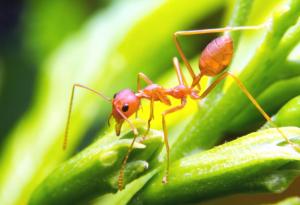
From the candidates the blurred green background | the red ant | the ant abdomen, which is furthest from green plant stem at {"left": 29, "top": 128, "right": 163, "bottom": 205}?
the blurred green background

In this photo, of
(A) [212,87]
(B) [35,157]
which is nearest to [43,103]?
(B) [35,157]

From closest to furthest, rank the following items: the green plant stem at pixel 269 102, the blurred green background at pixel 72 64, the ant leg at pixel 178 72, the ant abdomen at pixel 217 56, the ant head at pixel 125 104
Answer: the green plant stem at pixel 269 102 → the ant abdomen at pixel 217 56 → the ant head at pixel 125 104 → the ant leg at pixel 178 72 → the blurred green background at pixel 72 64

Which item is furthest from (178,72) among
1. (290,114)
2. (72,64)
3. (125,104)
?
(290,114)

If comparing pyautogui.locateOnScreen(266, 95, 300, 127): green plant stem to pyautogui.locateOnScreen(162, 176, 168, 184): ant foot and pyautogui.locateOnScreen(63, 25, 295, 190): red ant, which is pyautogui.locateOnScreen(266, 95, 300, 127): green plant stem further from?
pyautogui.locateOnScreen(162, 176, 168, 184): ant foot

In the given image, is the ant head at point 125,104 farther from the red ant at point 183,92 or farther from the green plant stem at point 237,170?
the green plant stem at point 237,170

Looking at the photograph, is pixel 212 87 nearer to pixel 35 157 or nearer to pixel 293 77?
pixel 293 77

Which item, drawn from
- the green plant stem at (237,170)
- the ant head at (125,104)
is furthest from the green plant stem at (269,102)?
the ant head at (125,104)
